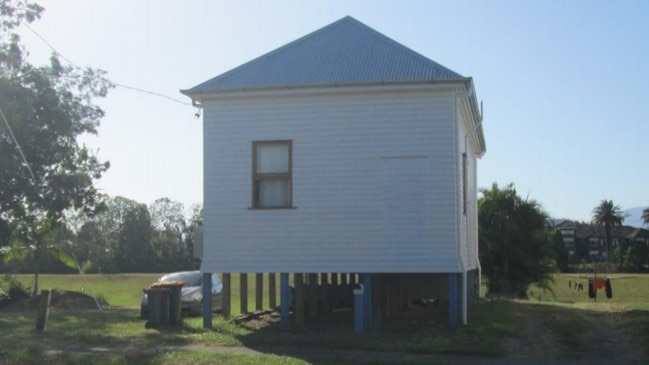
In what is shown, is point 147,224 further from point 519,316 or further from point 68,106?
point 519,316

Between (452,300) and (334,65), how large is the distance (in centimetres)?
556

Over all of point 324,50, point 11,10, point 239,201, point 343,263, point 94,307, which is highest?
point 11,10

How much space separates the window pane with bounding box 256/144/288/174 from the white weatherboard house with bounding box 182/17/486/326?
0.02 meters

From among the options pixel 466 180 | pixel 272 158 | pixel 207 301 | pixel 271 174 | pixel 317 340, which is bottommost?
pixel 317 340

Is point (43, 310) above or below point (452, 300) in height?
below

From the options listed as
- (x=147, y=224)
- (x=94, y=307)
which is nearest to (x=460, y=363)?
(x=94, y=307)

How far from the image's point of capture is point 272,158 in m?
17.7

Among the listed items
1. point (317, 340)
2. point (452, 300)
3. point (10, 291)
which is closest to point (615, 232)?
point (10, 291)

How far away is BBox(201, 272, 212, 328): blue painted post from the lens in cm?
1759

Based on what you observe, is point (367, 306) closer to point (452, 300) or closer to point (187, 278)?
point (452, 300)

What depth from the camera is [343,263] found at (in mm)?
17172

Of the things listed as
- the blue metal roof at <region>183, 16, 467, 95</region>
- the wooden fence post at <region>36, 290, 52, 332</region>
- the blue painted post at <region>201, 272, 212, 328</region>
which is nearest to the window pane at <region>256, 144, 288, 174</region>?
the blue metal roof at <region>183, 16, 467, 95</region>

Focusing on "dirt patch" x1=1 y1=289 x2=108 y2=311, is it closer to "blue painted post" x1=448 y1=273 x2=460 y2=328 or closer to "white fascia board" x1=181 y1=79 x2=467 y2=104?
A: "white fascia board" x1=181 y1=79 x2=467 y2=104

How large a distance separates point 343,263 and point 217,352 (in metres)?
4.02
